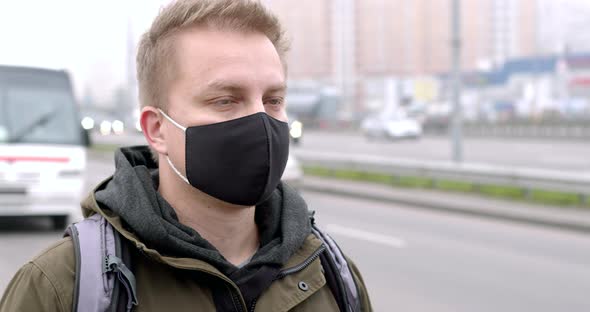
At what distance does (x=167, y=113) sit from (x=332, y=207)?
46.7ft

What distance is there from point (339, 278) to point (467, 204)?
13.3m

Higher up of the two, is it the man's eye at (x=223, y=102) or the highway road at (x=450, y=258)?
the man's eye at (x=223, y=102)

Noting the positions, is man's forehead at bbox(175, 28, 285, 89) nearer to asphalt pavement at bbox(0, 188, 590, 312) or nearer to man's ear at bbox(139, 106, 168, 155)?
man's ear at bbox(139, 106, 168, 155)

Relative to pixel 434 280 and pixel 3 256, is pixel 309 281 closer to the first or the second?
pixel 434 280

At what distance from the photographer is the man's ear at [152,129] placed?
6.79 ft

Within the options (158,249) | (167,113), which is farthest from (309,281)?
(167,113)

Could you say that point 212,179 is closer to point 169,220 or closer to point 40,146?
point 169,220

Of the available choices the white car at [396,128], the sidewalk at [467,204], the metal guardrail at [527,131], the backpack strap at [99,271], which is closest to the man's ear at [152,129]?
the backpack strap at [99,271]

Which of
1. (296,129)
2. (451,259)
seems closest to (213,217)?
(451,259)

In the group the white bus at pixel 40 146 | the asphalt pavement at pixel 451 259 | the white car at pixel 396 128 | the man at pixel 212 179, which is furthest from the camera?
the white car at pixel 396 128

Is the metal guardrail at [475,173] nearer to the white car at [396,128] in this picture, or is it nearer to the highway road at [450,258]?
the highway road at [450,258]

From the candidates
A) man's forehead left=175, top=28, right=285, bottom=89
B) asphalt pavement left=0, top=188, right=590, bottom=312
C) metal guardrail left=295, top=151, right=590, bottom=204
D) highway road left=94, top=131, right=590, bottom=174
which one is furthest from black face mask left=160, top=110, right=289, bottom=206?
highway road left=94, top=131, right=590, bottom=174

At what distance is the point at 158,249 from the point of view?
188 cm

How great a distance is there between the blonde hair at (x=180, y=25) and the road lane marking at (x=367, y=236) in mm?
9314
